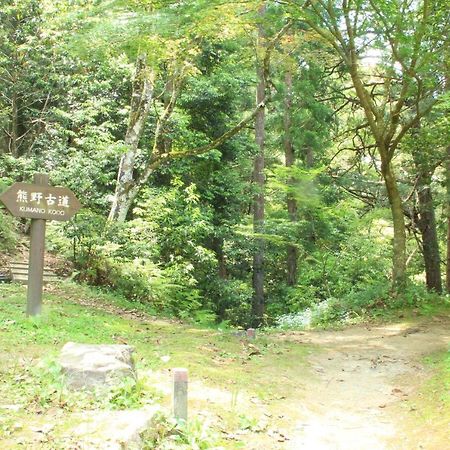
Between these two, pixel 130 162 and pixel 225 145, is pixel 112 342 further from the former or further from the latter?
pixel 225 145

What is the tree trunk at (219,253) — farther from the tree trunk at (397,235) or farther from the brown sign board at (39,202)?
the brown sign board at (39,202)

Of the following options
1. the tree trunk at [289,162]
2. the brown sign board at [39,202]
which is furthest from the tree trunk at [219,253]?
the brown sign board at [39,202]

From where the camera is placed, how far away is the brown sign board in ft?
23.9

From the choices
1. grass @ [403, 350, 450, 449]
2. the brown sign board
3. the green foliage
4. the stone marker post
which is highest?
the brown sign board

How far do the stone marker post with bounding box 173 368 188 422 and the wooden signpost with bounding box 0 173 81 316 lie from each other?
152 inches

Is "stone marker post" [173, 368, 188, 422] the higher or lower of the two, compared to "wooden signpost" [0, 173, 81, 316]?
lower

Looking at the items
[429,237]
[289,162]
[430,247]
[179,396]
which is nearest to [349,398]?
[179,396]

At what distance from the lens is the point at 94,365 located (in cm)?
488

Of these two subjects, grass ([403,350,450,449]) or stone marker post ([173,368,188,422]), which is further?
grass ([403,350,450,449])

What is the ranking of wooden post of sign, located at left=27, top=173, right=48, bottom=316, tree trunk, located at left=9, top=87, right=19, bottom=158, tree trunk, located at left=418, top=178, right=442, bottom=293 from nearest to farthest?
wooden post of sign, located at left=27, top=173, right=48, bottom=316, tree trunk, located at left=418, top=178, right=442, bottom=293, tree trunk, located at left=9, top=87, right=19, bottom=158

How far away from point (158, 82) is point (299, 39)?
14.9ft

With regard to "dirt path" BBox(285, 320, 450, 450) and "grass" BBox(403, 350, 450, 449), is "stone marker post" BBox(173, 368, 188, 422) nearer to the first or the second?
"dirt path" BBox(285, 320, 450, 450)

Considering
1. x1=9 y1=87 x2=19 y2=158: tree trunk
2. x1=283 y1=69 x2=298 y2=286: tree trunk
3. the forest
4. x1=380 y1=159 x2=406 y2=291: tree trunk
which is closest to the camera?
the forest

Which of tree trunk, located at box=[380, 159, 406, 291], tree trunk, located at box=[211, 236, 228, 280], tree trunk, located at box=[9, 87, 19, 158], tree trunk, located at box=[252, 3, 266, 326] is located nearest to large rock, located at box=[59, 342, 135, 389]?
tree trunk, located at box=[380, 159, 406, 291]
